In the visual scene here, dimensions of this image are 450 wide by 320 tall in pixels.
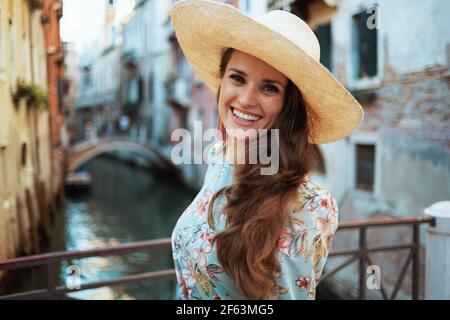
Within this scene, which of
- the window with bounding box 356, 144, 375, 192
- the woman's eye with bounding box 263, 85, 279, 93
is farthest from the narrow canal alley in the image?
the window with bounding box 356, 144, 375, 192

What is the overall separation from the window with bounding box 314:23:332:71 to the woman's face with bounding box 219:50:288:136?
3680 mm

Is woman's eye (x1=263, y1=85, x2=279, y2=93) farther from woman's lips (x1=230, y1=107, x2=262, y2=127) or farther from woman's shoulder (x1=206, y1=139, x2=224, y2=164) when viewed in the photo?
woman's shoulder (x1=206, y1=139, x2=224, y2=164)

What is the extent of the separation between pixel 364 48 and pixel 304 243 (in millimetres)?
3463

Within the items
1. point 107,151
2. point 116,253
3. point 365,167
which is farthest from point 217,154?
point 107,151

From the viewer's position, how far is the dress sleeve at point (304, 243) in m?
0.75

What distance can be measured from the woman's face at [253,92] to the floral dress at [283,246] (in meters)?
0.12

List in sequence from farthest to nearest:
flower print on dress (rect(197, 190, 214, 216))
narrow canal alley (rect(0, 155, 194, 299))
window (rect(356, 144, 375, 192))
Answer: window (rect(356, 144, 375, 192)), narrow canal alley (rect(0, 155, 194, 299)), flower print on dress (rect(197, 190, 214, 216))

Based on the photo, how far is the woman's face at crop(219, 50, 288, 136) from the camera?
2.62 ft

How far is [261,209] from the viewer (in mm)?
741

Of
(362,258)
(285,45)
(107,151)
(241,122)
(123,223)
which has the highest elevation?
(285,45)

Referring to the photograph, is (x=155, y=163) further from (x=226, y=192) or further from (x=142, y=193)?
(x=226, y=192)

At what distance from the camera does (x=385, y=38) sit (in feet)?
11.1

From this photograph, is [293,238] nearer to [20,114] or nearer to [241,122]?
[241,122]
